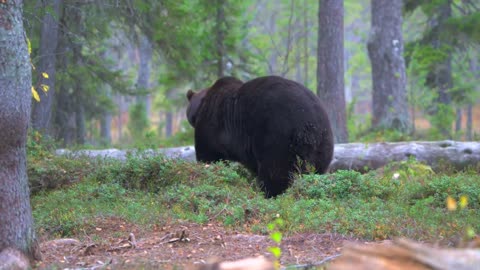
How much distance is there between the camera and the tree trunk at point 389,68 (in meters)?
19.9

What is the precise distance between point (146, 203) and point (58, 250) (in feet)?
8.08

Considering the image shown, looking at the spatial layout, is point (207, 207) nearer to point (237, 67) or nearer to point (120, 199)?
point (120, 199)

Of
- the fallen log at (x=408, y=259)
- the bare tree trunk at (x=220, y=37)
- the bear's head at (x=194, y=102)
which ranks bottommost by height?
the fallen log at (x=408, y=259)

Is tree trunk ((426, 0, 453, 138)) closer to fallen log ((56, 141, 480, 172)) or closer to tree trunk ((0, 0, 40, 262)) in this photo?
fallen log ((56, 141, 480, 172))

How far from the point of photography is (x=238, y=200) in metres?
8.77

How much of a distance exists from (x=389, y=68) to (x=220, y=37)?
5645mm

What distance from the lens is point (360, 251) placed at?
3.55 metres

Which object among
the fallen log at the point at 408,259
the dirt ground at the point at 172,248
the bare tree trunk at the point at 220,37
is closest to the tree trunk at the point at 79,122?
the bare tree trunk at the point at 220,37

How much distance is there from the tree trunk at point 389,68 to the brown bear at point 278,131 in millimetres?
9767

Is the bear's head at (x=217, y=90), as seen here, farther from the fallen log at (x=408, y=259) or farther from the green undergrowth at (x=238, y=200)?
the fallen log at (x=408, y=259)

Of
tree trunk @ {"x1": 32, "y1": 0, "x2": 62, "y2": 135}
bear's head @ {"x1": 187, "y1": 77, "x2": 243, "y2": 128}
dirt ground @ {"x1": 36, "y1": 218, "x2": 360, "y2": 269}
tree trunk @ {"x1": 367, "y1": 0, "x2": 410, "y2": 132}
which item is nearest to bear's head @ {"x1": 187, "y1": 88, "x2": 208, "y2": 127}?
bear's head @ {"x1": 187, "y1": 77, "x2": 243, "y2": 128}

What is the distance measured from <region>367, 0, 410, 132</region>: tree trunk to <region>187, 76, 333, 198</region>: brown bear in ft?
32.0

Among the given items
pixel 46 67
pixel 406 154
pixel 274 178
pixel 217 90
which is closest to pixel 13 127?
pixel 274 178

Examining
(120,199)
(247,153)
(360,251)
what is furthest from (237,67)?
(360,251)
